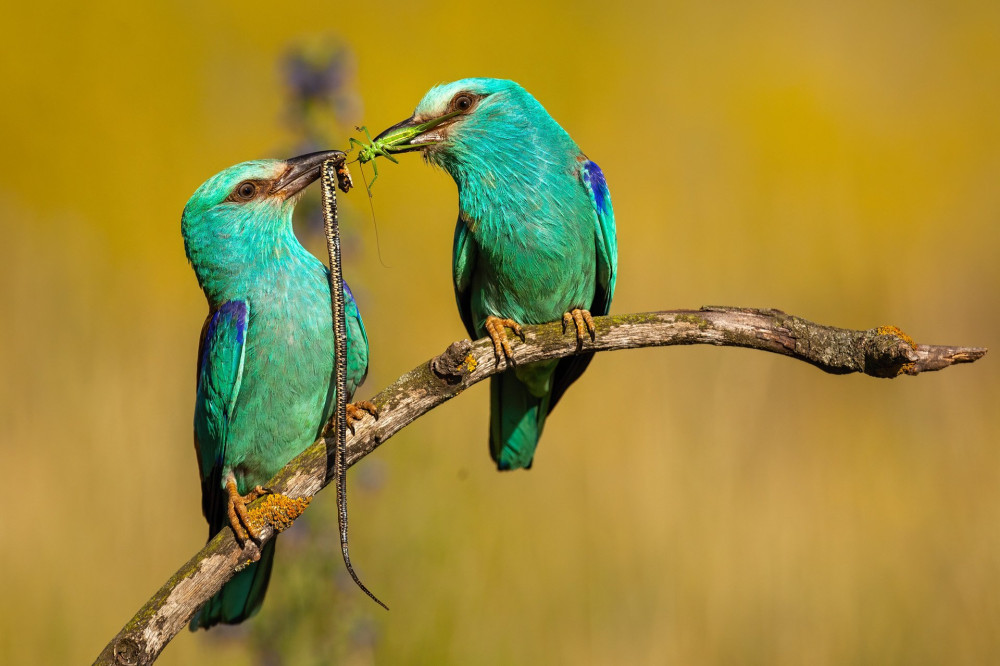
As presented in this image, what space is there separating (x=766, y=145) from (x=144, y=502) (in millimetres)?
7234

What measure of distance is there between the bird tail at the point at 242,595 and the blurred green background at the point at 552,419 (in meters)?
0.15

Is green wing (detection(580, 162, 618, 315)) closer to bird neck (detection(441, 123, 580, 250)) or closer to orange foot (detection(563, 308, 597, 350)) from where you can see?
bird neck (detection(441, 123, 580, 250))

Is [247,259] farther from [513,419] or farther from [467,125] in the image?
[513,419]

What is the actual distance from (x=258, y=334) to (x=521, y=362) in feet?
2.92

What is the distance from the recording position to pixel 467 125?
4.09 metres

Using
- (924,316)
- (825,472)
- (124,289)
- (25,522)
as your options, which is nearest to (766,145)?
(924,316)

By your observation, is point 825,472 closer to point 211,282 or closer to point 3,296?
point 211,282

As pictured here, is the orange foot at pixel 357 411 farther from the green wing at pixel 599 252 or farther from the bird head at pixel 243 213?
the green wing at pixel 599 252

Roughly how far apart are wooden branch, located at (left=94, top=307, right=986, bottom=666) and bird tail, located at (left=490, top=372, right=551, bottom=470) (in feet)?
3.15

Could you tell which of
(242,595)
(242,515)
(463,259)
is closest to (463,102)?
(463,259)

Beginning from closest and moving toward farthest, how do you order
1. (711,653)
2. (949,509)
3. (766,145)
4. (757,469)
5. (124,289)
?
1. (711,653)
2. (949,509)
3. (757,469)
4. (124,289)
5. (766,145)

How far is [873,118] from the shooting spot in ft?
35.5

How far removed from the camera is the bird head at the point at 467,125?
407cm

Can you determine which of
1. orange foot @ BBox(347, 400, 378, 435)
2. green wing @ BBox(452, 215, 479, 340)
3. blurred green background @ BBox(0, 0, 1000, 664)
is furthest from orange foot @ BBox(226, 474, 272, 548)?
green wing @ BBox(452, 215, 479, 340)
